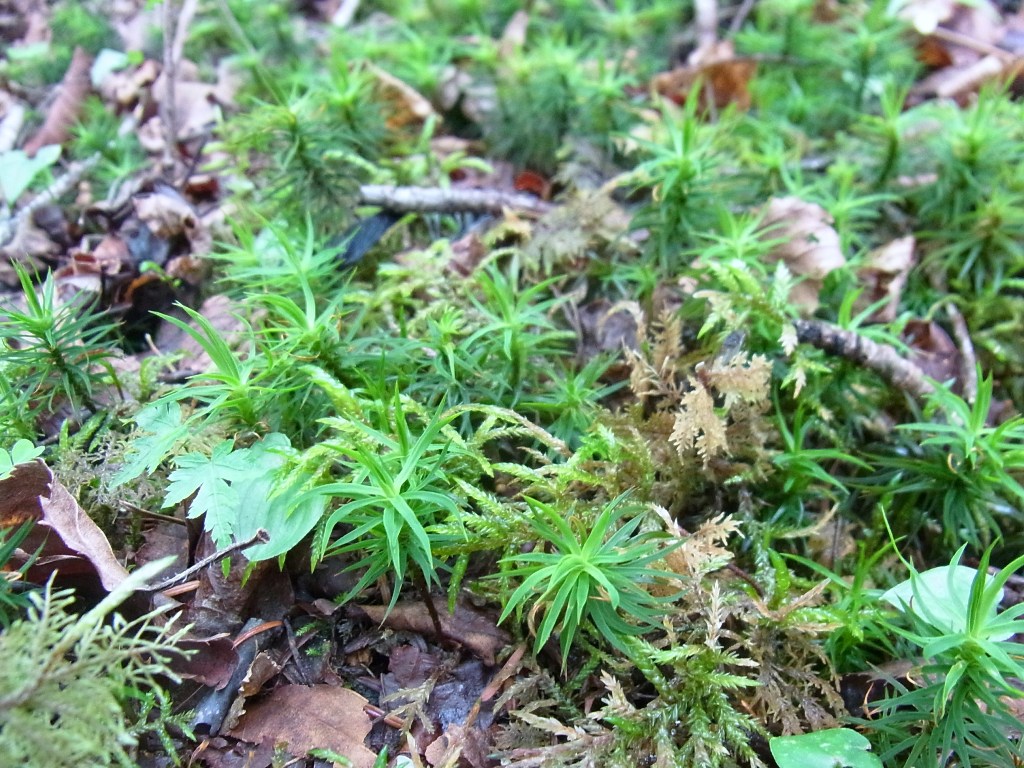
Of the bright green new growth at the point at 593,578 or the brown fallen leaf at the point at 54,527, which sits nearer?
the bright green new growth at the point at 593,578

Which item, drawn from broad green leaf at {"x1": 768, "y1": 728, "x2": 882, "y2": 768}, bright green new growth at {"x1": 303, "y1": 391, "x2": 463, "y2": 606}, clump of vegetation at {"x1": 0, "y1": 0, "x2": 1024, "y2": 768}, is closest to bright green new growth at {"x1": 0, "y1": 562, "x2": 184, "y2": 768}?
clump of vegetation at {"x1": 0, "y1": 0, "x2": 1024, "y2": 768}

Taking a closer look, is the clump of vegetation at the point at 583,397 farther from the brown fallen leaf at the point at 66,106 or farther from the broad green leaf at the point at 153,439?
the brown fallen leaf at the point at 66,106

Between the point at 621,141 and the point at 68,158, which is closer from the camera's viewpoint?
the point at 621,141

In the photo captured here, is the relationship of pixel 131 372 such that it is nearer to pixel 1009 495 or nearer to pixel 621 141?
pixel 621 141

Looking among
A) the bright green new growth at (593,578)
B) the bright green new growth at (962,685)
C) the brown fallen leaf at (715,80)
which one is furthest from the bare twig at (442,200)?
the bright green new growth at (962,685)

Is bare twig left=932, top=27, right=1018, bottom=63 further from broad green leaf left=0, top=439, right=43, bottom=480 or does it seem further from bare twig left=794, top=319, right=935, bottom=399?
broad green leaf left=0, top=439, right=43, bottom=480

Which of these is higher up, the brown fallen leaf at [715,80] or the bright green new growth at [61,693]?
the brown fallen leaf at [715,80]

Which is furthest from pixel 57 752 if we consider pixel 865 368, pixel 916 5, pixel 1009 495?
pixel 916 5
